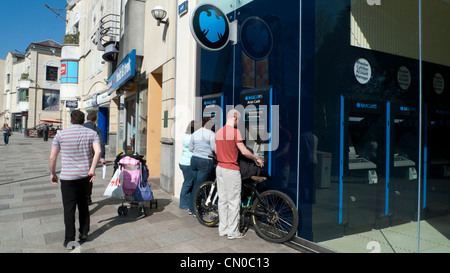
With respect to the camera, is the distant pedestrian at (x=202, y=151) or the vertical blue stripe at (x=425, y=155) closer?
the vertical blue stripe at (x=425, y=155)

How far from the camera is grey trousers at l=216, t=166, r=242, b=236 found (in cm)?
393

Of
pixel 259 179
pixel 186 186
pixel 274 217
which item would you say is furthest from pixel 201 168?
pixel 274 217

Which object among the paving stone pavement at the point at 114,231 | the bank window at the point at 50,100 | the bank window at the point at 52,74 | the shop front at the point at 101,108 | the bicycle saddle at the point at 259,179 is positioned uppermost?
the bank window at the point at 52,74

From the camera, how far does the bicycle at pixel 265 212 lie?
3750 mm

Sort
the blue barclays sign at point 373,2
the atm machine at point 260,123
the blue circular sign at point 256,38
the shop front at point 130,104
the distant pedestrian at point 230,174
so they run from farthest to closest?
1. the shop front at point 130,104
2. the blue circular sign at point 256,38
3. the atm machine at point 260,123
4. the blue barclays sign at point 373,2
5. the distant pedestrian at point 230,174

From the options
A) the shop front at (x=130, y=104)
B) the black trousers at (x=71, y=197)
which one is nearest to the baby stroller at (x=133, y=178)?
the black trousers at (x=71, y=197)

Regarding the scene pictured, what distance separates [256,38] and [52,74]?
46.0 metres

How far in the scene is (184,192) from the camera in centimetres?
530

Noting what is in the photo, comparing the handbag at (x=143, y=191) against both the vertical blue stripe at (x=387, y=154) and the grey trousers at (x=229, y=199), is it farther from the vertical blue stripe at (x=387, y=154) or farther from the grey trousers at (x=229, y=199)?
the vertical blue stripe at (x=387, y=154)

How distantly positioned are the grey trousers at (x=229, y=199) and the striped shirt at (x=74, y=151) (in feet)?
5.54

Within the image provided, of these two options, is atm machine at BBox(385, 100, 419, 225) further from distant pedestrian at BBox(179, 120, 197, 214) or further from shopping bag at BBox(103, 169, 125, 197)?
shopping bag at BBox(103, 169, 125, 197)

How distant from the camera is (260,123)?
4527 mm

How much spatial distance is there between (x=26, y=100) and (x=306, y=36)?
4815 centimetres

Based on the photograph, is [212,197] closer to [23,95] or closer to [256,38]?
[256,38]
